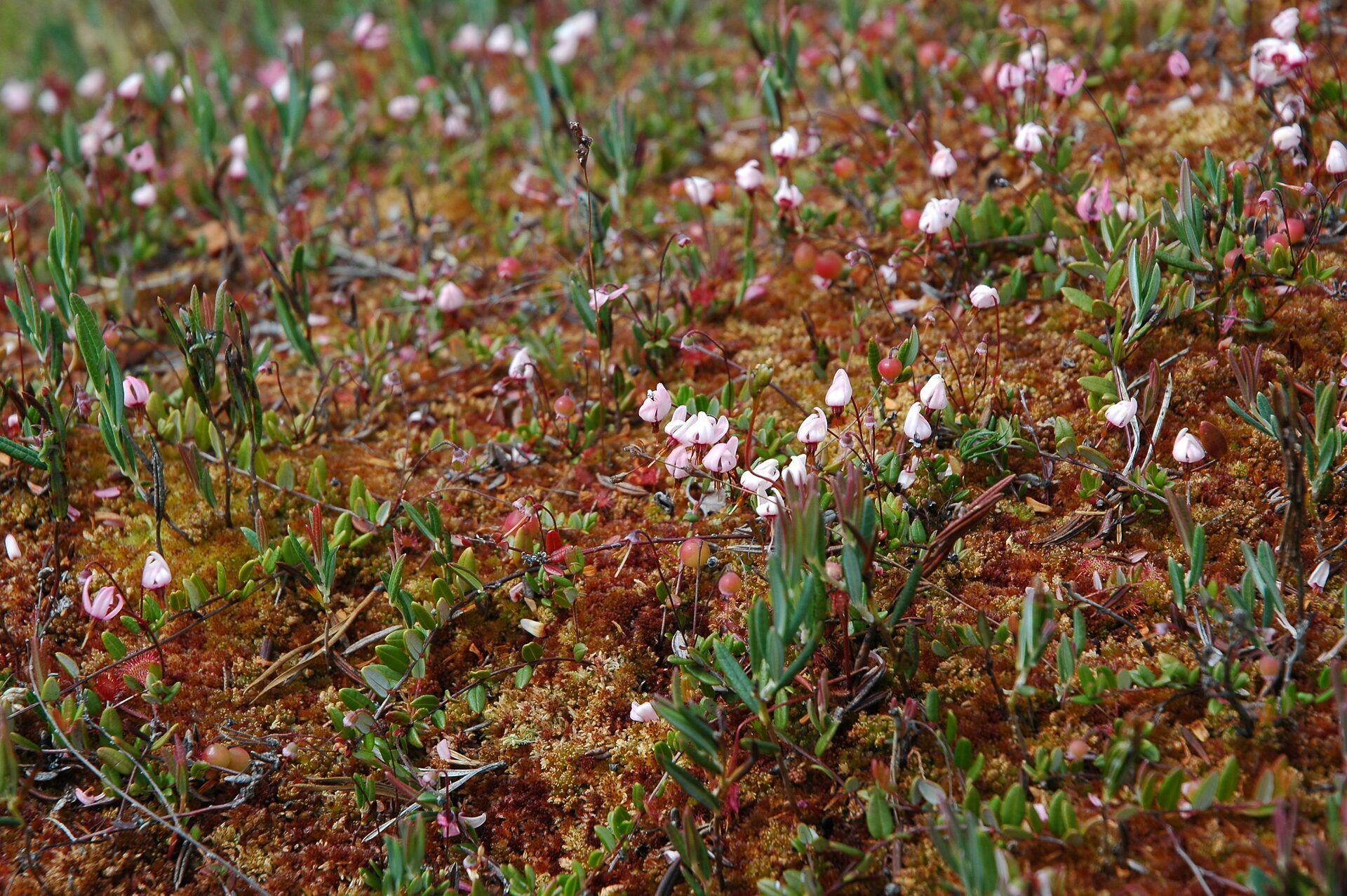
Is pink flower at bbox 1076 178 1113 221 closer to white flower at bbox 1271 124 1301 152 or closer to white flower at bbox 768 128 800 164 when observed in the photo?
white flower at bbox 1271 124 1301 152

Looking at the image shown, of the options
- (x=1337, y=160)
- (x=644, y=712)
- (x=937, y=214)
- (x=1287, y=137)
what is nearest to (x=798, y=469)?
(x=644, y=712)

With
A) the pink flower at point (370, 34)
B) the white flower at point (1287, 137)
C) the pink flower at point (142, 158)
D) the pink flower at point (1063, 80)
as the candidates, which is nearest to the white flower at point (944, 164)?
the pink flower at point (1063, 80)

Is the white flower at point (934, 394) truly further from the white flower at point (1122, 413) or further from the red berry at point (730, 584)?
the red berry at point (730, 584)

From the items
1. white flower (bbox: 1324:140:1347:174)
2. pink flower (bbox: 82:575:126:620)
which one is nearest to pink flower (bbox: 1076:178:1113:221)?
white flower (bbox: 1324:140:1347:174)

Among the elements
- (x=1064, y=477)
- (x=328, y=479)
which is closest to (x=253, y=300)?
(x=328, y=479)

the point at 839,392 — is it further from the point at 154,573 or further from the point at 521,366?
the point at 154,573
